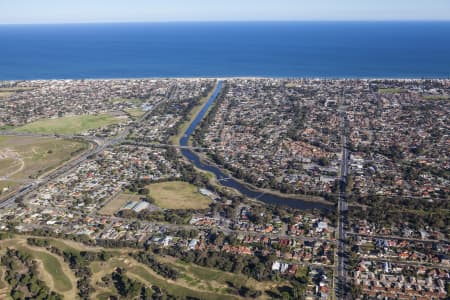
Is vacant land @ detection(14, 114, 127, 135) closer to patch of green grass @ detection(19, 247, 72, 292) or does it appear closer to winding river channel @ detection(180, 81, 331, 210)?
winding river channel @ detection(180, 81, 331, 210)

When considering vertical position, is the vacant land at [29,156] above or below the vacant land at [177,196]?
above

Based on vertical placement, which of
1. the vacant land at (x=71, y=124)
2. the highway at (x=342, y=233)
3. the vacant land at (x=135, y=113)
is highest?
the vacant land at (x=135, y=113)

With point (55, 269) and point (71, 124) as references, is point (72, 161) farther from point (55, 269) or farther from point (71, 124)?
point (55, 269)

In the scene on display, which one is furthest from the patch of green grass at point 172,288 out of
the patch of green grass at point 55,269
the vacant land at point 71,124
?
the vacant land at point 71,124

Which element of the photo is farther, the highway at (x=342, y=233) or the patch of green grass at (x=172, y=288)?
the highway at (x=342, y=233)

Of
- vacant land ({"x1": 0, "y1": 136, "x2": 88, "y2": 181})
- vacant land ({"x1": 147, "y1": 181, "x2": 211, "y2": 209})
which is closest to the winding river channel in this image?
vacant land ({"x1": 147, "y1": 181, "x2": 211, "y2": 209})

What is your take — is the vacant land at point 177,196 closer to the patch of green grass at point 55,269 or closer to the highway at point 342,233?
the patch of green grass at point 55,269

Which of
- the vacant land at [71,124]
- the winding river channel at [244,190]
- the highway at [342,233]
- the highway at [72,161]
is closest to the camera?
the highway at [342,233]

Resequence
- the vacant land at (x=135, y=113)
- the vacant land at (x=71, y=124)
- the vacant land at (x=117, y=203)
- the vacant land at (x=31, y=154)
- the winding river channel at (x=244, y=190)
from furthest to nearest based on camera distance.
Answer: the vacant land at (x=135, y=113) < the vacant land at (x=71, y=124) < the vacant land at (x=31, y=154) < the winding river channel at (x=244, y=190) < the vacant land at (x=117, y=203)
